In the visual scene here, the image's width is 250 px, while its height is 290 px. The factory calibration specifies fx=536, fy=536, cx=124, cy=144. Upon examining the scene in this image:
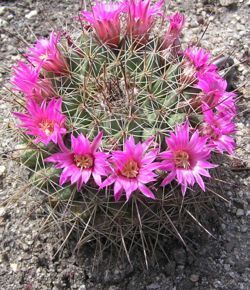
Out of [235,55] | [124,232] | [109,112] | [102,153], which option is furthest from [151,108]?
[235,55]

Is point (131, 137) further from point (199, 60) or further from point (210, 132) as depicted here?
point (199, 60)

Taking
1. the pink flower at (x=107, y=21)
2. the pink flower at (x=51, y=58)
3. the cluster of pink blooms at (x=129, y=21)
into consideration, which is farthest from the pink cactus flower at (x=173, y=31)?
the pink flower at (x=51, y=58)

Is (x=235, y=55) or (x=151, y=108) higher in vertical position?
(x=151, y=108)

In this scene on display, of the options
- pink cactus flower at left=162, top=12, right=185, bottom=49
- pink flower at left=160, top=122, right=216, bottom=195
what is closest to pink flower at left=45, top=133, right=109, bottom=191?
pink flower at left=160, top=122, right=216, bottom=195

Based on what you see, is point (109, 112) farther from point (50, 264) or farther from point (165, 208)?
point (50, 264)

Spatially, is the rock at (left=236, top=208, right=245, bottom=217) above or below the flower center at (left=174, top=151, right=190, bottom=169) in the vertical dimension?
below

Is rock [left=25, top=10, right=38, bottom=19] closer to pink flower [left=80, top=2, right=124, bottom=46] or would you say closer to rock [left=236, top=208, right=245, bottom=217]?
pink flower [left=80, top=2, right=124, bottom=46]
